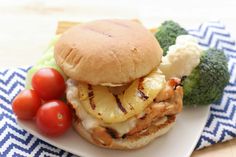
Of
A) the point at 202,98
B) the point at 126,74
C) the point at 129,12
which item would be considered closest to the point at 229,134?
the point at 202,98

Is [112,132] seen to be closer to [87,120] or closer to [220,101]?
[87,120]

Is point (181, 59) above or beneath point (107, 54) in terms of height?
beneath

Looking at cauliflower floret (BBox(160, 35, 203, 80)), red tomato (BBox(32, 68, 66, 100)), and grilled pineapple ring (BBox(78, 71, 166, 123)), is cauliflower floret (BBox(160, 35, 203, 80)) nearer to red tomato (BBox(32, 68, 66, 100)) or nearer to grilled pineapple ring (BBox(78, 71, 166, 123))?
grilled pineapple ring (BBox(78, 71, 166, 123))

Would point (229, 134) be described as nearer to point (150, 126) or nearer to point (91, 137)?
point (150, 126)

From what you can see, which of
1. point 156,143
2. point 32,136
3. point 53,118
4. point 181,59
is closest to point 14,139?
point 32,136

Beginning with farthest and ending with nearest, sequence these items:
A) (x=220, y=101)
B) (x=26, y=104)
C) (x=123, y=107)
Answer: (x=220, y=101), (x=26, y=104), (x=123, y=107)

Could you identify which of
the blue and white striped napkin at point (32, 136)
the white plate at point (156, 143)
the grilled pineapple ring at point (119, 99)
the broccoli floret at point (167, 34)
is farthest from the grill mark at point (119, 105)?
the broccoli floret at point (167, 34)

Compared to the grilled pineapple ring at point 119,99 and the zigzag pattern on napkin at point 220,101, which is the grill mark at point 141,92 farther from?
the zigzag pattern on napkin at point 220,101
